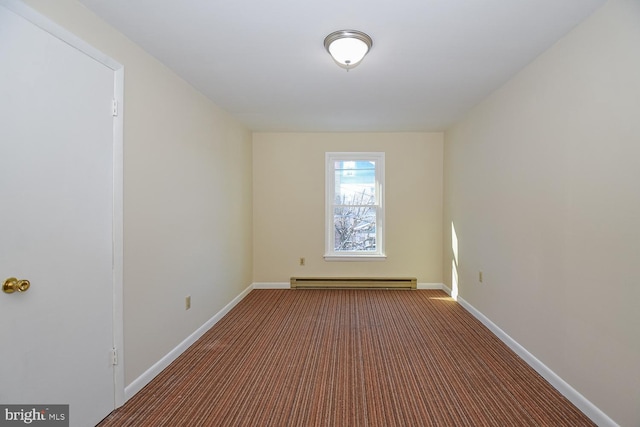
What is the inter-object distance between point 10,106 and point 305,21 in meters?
1.58

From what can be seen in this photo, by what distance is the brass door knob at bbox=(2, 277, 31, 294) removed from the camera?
1477mm

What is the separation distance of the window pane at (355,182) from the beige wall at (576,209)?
6.85 feet

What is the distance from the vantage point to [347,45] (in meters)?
2.23

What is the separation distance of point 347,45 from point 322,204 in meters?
3.21

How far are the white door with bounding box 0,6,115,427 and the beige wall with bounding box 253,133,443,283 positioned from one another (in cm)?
326

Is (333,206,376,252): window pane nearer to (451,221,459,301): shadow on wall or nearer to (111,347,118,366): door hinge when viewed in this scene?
(451,221,459,301): shadow on wall

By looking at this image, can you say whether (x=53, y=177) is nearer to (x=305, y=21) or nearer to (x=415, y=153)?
(x=305, y=21)

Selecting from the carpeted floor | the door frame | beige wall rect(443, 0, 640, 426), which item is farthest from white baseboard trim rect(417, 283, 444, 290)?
the door frame

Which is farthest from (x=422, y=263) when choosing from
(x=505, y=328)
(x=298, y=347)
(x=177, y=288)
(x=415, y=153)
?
(x=177, y=288)

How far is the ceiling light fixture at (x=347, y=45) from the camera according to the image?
85.6 inches

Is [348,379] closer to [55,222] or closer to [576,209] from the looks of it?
[576,209]

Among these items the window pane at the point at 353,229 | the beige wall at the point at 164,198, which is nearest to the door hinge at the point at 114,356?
the beige wall at the point at 164,198

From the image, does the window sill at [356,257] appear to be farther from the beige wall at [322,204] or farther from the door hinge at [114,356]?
the door hinge at [114,356]

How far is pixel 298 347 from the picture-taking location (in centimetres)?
307
